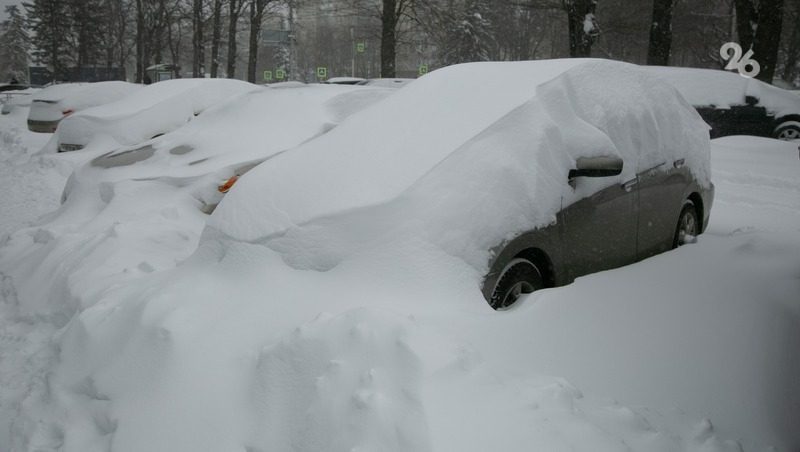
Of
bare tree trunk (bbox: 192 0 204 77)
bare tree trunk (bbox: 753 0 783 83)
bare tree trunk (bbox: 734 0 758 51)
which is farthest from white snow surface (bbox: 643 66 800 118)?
bare tree trunk (bbox: 192 0 204 77)

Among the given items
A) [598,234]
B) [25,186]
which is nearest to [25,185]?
[25,186]

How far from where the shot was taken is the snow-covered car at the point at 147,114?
9.90 m

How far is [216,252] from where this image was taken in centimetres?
364

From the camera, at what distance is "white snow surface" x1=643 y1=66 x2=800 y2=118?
1309 cm

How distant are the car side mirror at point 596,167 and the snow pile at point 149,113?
6.99 m

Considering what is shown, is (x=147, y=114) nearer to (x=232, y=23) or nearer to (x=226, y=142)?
(x=226, y=142)

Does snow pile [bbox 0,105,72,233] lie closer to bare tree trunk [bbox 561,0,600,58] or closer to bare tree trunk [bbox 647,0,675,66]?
bare tree trunk [bbox 561,0,600,58]

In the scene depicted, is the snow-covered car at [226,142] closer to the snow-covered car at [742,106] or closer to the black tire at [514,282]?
the black tire at [514,282]

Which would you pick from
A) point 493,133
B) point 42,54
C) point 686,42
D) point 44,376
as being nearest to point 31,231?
point 44,376

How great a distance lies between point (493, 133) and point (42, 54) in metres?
64.7

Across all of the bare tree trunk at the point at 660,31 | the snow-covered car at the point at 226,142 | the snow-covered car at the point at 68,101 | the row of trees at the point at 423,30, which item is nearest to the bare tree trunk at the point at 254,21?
the row of trees at the point at 423,30

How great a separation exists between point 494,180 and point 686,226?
2.57 meters

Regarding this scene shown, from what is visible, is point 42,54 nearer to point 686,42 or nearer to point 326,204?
point 686,42

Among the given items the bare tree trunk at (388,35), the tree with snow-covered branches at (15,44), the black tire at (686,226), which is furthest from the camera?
the tree with snow-covered branches at (15,44)
